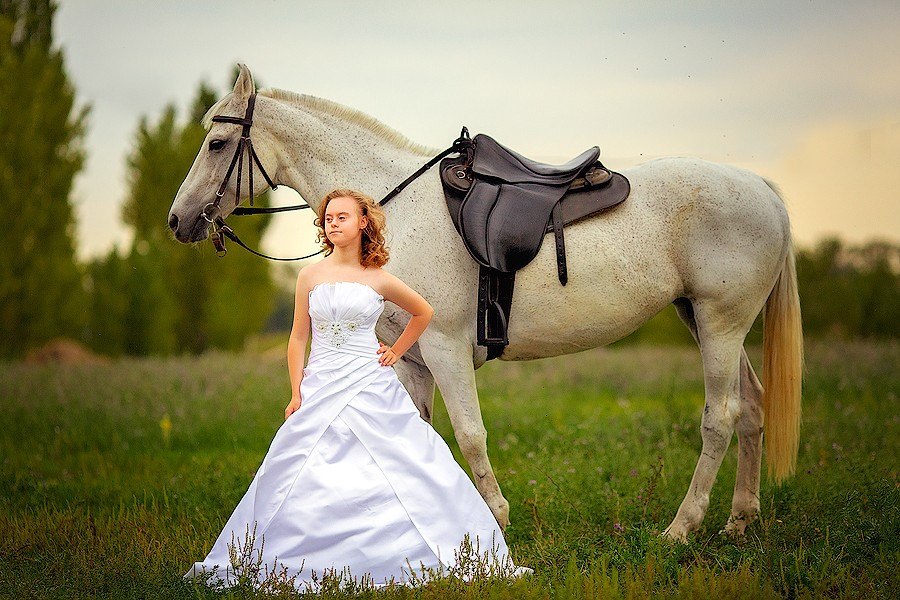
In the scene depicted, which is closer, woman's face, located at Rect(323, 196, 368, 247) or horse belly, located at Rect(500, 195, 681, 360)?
woman's face, located at Rect(323, 196, 368, 247)

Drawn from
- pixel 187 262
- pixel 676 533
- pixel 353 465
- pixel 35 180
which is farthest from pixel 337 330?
pixel 187 262

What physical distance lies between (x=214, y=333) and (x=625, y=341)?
1282cm

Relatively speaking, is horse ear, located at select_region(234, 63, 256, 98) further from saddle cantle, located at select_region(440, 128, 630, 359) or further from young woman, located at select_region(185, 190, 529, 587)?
saddle cantle, located at select_region(440, 128, 630, 359)

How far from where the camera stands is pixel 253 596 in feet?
11.9

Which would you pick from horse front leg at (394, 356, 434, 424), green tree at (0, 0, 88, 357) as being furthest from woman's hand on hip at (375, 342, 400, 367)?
green tree at (0, 0, 88, 357)

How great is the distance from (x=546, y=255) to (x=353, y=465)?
1.67m

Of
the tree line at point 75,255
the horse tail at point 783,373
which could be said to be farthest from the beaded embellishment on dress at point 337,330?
the tree line at point 75,255

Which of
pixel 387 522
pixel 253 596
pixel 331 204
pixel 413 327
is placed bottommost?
pixel 253 596

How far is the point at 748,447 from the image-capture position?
541 centimetres

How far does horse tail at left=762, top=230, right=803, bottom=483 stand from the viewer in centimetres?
535

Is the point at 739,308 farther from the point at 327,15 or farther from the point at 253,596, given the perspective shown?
the point at 327,15

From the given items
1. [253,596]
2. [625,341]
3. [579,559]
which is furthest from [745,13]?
[625,341]

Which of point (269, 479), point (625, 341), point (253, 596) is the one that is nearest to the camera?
point (253, 596)

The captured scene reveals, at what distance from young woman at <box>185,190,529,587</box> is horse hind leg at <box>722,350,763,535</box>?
2.00m
